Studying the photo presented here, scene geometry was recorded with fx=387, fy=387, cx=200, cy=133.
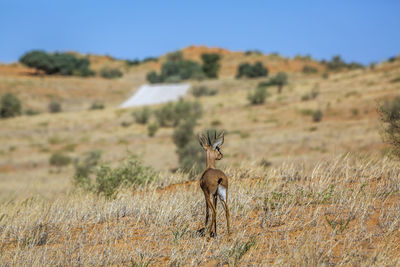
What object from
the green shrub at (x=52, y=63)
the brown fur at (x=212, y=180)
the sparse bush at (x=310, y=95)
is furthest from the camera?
the green shrub at (x=52, y=63)

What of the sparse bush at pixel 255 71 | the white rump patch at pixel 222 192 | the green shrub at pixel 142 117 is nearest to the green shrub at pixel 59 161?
the green shrub at pixel 142 117

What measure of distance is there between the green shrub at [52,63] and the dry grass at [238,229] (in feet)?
341

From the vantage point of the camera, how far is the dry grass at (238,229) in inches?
145

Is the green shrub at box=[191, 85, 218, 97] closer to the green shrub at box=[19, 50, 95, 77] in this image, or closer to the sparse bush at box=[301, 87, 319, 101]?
the sparse bush at box=[301, 87, 319, 101]

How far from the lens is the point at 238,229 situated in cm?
449

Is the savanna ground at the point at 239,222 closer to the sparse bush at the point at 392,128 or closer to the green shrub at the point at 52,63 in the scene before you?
the sparse bush at the point at 392,128

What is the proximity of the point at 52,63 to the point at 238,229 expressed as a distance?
4242 inches

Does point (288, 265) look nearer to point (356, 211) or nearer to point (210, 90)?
point (356, 211)

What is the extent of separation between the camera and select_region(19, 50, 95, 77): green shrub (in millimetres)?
101188

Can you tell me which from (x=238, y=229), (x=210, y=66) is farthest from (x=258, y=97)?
(x=210, y=66)

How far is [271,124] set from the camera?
39.5m

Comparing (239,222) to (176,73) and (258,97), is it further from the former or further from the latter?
(176,73)

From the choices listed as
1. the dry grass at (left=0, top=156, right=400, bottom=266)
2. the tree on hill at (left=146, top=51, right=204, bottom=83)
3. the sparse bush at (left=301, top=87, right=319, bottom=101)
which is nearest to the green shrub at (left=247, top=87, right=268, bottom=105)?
the sparse bush at (left=301, top=87, right=319, bottom=101)

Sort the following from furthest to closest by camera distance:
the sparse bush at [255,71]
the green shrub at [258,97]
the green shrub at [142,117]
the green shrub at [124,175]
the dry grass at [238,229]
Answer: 1. the sparse bush at [255,71]
2. the green shrub at [258,97]
3. the green shrub at [142,117]
4. the green shrub at [124,175]
5. the dry grass at [238,229]
